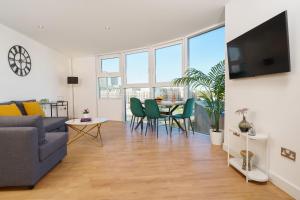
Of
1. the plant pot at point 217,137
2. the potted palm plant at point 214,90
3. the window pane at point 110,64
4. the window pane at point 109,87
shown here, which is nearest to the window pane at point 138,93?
the window pane at point 109,87

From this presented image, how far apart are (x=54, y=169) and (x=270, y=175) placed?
2.74 metres

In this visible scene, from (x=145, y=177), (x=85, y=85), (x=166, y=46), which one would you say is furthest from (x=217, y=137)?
(x=85, y=85)

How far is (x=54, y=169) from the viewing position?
2.54 metres

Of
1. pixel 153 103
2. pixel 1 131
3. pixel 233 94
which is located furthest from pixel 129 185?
pixel 153 103

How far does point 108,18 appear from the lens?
12.0 ft

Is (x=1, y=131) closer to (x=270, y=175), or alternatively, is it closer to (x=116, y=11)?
(x=116, y=11)

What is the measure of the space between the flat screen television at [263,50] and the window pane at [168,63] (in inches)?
93.8

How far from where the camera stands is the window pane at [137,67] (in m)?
6.09

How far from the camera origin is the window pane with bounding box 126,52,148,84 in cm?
609

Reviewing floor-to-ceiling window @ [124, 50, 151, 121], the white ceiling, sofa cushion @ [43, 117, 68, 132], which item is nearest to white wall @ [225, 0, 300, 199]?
the white ceiling

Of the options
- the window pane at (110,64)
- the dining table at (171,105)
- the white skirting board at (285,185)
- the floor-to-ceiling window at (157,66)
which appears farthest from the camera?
the window pane at (110,64)

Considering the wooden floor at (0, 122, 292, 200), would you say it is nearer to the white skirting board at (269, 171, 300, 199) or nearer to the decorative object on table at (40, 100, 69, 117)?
the white skirting board at (269, 171, 300, 199)

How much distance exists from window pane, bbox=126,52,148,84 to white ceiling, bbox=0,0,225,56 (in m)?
0.95

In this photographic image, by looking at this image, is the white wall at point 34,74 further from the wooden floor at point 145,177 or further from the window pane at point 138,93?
the window pane at point 138,93
